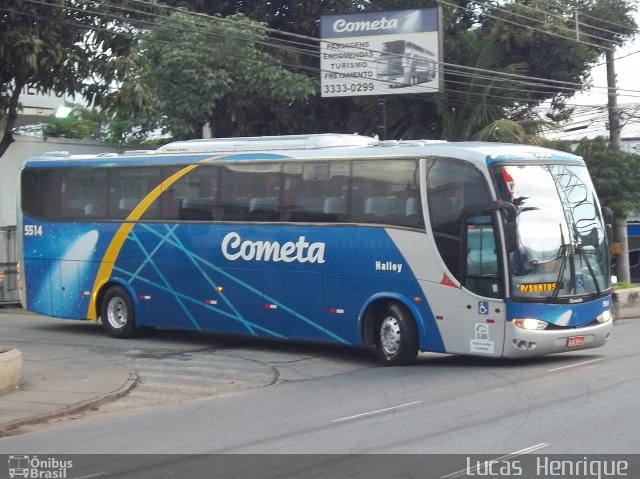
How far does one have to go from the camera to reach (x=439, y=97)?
31.7m

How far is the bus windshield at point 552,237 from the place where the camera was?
15.1m

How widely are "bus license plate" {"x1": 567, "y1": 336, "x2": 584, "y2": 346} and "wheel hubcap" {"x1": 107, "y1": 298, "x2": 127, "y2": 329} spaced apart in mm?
9367

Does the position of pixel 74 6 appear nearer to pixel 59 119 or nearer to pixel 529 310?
pixel 529 310

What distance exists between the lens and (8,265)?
1083 inches

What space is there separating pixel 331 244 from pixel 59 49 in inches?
216

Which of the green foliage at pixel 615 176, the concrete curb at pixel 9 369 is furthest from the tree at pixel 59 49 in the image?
the green foliage at pixel 615 176

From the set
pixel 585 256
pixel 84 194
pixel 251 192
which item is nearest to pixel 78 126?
pixel 84 194

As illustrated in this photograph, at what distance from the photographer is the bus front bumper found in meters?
15.0

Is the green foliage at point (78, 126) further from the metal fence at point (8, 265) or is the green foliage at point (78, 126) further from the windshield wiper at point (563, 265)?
the windshield wiper at point (563, 265)

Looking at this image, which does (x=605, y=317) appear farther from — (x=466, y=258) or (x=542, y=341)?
(x=466, y=258)

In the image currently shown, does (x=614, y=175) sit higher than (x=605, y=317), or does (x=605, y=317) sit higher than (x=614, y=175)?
(x=614, y=175)

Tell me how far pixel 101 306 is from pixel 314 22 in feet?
58.2

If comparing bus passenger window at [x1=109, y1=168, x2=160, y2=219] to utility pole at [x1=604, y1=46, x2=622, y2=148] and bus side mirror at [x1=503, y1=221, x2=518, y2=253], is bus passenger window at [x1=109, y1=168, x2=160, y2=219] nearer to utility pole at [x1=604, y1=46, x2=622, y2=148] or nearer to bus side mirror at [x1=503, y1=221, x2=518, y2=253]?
bus side mirror at [x1=503, y1=221, x2=518, y2=253]
